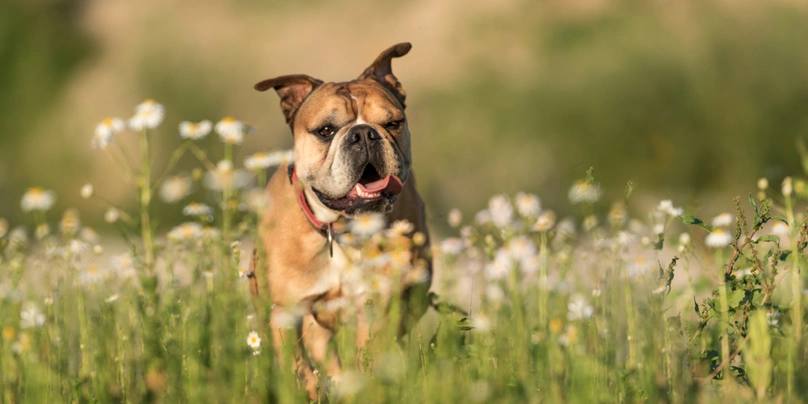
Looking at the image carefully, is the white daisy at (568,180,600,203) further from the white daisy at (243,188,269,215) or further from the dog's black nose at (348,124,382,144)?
the dog's black nose at (348,124,382,144)

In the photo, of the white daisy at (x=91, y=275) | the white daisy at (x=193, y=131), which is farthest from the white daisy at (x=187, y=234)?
the white daisy at (x=193, y=131)

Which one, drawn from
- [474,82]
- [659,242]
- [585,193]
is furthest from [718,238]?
[474,82]

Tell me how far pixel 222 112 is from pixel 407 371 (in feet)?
27.4

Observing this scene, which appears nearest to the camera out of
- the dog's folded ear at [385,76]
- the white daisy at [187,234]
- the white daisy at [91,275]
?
the white daisy at [91,275]

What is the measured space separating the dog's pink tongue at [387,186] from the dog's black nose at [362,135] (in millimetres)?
209

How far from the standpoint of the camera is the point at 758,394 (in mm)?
2648

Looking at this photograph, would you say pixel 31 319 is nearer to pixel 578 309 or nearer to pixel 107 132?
pixel 107 132

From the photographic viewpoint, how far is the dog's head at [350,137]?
4.73m

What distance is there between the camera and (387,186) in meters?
4.71

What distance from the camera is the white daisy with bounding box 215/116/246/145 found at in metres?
2.99

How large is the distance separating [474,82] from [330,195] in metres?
5.84

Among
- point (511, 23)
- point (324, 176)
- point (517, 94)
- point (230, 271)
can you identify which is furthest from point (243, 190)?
point (511, 23)

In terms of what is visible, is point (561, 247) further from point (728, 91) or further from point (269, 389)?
point (728, 91)

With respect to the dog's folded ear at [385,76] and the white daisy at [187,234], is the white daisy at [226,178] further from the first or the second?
the dog's folded ear at [385,76]
